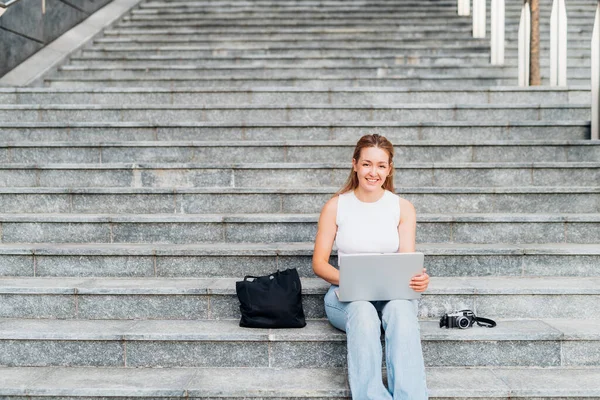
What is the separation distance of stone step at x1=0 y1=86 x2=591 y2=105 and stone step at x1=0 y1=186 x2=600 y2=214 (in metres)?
1.69

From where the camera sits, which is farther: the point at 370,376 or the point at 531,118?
the point at 531,118

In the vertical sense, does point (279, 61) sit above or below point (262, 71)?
above

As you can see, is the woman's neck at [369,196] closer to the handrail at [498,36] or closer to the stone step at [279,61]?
the stone step at [279,61]

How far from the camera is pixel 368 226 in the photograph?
125 inches

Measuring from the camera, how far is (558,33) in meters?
6.09

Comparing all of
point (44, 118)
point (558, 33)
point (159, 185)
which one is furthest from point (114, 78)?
point (558, 33)

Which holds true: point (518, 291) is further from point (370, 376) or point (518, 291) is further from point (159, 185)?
point (159, 185)

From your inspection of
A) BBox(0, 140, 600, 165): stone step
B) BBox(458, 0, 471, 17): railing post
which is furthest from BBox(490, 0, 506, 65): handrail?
BBox(0, 140, 600, 165): stone step

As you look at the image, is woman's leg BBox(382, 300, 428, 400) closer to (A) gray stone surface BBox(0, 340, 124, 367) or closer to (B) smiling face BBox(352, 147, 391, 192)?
(B) smiling face BBox(352, 147, 391, 192)

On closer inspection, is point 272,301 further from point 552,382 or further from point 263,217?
point 552,382

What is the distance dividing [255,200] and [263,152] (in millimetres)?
696

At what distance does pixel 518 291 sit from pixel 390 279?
3.45 ft

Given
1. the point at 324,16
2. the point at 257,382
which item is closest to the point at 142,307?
the point at 257,382

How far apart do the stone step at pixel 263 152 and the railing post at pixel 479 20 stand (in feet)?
10.9
